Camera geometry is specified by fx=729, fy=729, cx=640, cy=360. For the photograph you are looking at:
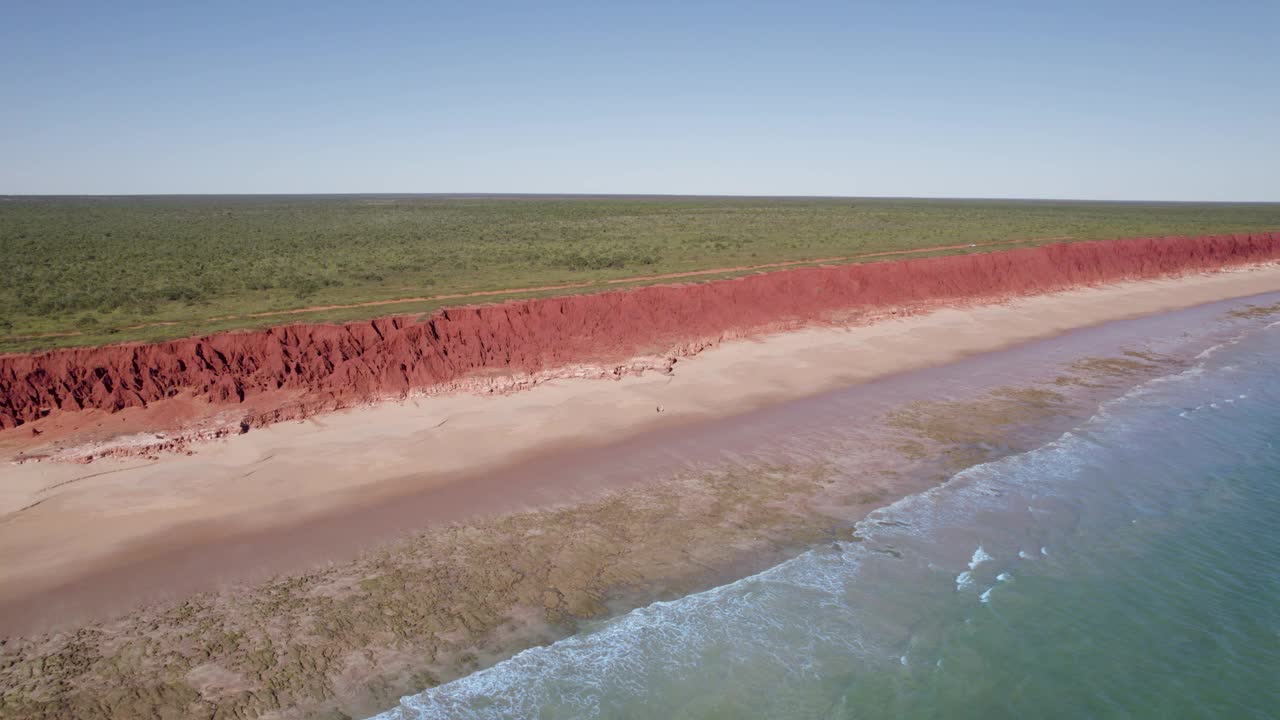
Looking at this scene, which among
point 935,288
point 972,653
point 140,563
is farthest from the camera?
point 935,288

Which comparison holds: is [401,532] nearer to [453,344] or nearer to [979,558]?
[453,344]

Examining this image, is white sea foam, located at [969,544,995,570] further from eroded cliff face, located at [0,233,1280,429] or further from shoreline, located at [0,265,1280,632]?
eroded cliff face, located at [0,233,1280,429]

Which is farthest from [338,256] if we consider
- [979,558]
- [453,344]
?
[979,558]

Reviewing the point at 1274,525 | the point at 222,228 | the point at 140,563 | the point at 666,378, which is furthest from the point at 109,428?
the point at 222,228

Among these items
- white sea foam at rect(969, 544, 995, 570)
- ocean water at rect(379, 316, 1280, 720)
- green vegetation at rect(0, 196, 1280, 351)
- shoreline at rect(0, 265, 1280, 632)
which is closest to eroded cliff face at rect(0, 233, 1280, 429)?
shoreline at rect(0, 265, 1280, 632)

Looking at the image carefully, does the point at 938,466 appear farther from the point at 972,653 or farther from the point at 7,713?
the point at 7,713
